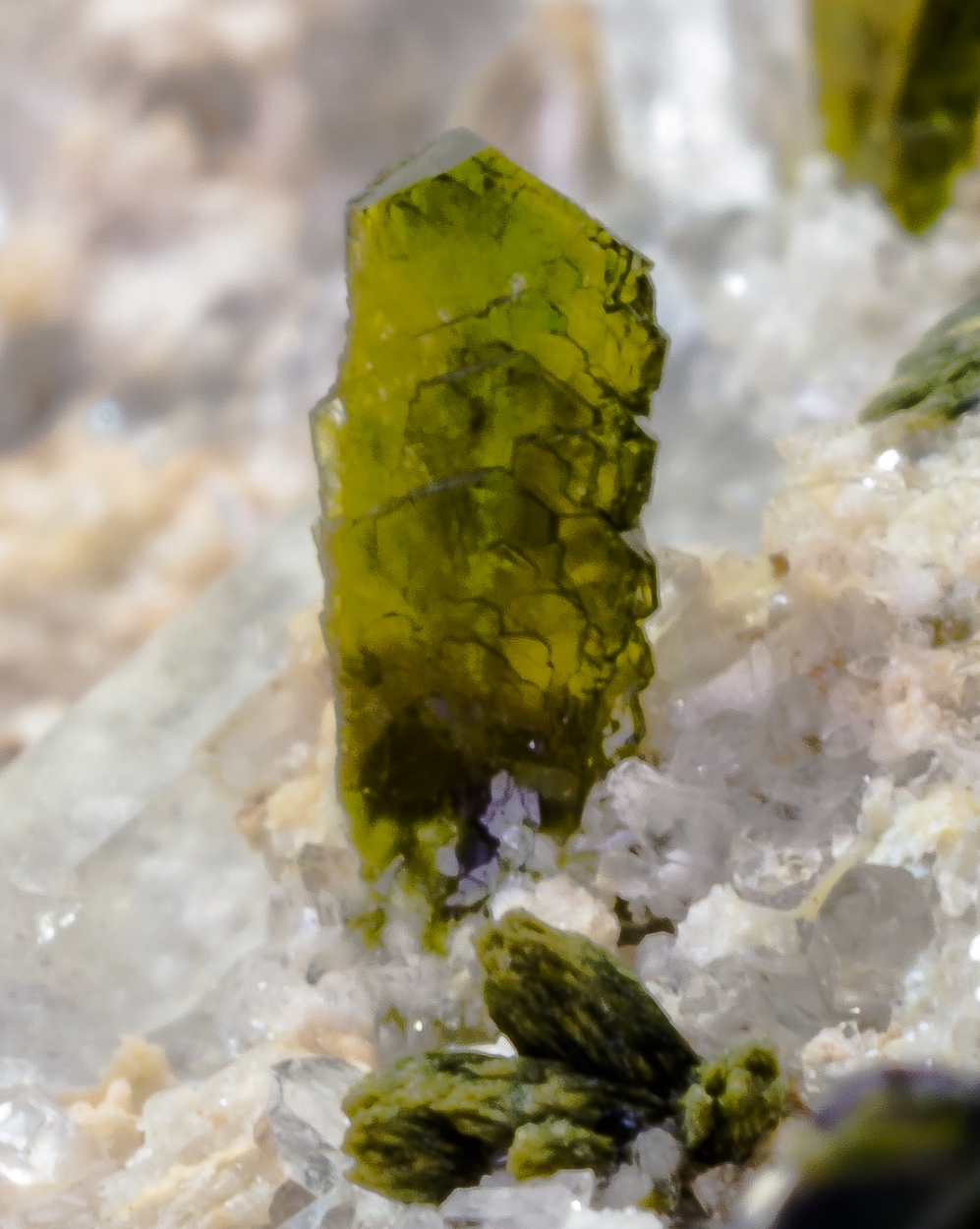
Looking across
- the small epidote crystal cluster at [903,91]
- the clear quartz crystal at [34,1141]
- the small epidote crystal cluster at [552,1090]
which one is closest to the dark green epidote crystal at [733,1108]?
the small epidote crystal cluster at [552,1090]

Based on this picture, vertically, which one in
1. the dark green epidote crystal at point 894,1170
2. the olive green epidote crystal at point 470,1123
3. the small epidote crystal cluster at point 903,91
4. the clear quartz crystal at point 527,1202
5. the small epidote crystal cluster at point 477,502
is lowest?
the dark green epidote crystal at point 894,1170

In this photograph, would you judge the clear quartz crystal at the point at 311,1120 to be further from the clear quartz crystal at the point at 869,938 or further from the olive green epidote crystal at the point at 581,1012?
the clear quartz crystal at the point at 869,938

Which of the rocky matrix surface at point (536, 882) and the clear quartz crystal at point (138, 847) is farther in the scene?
the clear quartz crystal at point (138, 847)

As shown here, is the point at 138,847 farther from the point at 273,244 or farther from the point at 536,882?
the point at 273,244

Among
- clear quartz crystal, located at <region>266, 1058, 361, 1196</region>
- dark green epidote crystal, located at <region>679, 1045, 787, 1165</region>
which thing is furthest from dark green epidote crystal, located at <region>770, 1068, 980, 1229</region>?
clear quartz crystal, located at <region>266, 1058, 361, 1196</region>

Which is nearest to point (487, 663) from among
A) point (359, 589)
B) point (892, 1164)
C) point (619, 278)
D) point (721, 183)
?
point (359, 589)

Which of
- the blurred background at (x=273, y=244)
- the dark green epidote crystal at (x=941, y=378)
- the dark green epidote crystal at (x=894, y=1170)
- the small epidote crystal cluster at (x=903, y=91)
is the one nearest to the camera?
the dark green epidote crystal at (x=894, y=1170)

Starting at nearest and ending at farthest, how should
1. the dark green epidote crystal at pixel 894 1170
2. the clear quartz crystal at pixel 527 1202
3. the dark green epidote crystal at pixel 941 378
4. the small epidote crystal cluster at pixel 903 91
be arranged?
the dark green epidote crystal at pixel 894 1170
the clear quartz crystal at pixel 527 1202
the dark green epidote crystal at pixel 941 378
the small epidote crystal cluster at pixel 903 91

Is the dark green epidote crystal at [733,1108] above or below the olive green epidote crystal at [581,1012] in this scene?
below

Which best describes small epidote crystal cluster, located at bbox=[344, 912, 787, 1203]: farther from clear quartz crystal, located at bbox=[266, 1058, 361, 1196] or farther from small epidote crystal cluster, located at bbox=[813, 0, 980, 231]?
small epidote crystal cluster, located at bbox=[813, 0, 980, 231]
